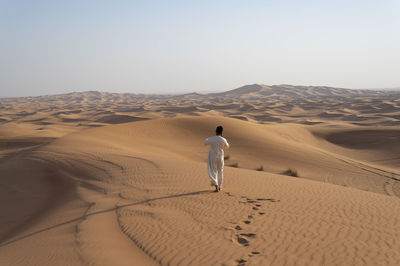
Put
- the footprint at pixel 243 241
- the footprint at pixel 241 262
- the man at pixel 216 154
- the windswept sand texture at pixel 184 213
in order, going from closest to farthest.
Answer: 1. the footprint at pixel 241 262
2. the windswept sand texture at pixel 184 213
3. the footprint at pixel 243 241
4. the man at pixel 216 154

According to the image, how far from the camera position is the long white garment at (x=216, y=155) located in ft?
22.2

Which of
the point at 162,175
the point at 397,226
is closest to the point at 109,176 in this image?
the point at 162,175

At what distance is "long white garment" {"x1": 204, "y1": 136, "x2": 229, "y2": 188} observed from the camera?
6.76m

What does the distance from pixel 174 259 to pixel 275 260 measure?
4.73ft

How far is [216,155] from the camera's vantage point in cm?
685

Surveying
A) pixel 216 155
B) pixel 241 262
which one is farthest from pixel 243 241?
pixel 216 155

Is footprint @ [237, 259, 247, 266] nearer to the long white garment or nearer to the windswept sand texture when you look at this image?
the windswept sand texture

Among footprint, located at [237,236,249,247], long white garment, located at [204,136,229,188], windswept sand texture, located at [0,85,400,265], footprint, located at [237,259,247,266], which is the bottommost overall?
windswept sand texture, located at [0,85,400,265]

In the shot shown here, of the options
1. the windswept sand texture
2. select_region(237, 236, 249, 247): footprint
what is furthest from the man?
select_region(237, 236, 249, 247): footprint

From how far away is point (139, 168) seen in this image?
9.60m

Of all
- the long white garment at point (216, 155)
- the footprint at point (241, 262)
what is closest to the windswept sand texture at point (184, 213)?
the footprint at point (241, 262)

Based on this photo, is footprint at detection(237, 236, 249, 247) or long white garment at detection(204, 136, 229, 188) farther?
long white garment at detection(204, 136, 229, 188)

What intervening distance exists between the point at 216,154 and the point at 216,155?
25 mm

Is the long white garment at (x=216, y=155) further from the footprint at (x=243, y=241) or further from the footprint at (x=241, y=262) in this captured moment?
the footprint at (x=241, y=262)
